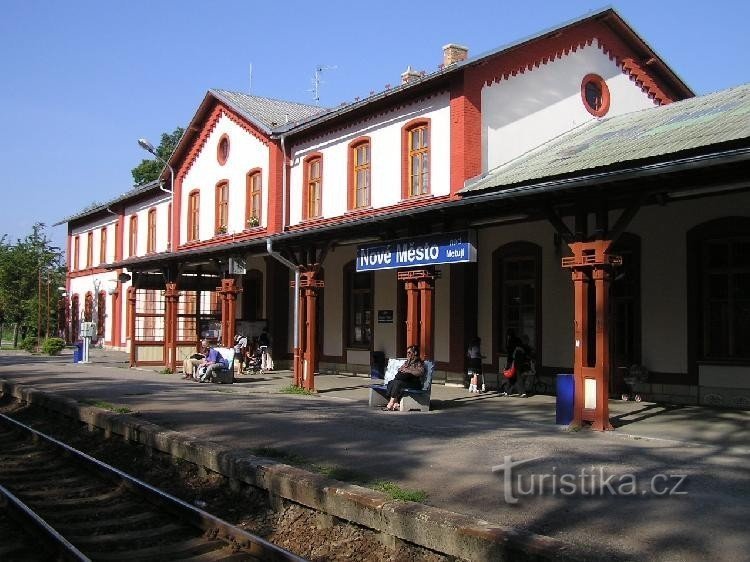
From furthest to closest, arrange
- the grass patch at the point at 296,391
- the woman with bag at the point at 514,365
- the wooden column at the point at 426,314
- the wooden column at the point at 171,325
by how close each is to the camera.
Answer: the wooden column at the point at 171,325, the grass patch at the point at 296,391, the woman with bag at the point at 514,365, the wooden column at the point at 426,314

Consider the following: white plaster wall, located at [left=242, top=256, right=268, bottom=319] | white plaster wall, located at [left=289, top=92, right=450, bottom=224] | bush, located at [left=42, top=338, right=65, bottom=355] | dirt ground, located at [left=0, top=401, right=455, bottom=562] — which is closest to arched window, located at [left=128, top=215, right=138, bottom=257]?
bush, located at [left=42, top=338, right=65, bottom=355]

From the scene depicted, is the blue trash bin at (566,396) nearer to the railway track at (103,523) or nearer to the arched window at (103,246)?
the railway track at (103,523)

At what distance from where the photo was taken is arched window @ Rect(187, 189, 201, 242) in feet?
90.4

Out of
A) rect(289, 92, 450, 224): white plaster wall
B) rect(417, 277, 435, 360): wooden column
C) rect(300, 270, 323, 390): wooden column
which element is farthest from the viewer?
rect(289, 92, 450, 224): white plaster wall

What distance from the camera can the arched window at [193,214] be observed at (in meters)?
27.6

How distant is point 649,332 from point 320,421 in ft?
20.9

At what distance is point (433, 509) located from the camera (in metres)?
6.00

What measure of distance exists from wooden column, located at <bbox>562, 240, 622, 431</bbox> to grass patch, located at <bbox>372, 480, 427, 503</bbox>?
14.7 ft

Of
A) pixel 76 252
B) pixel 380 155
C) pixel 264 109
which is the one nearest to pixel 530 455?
pixel 380 155

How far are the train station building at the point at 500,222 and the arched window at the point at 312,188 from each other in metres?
0.07

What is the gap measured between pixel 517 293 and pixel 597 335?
230 inches

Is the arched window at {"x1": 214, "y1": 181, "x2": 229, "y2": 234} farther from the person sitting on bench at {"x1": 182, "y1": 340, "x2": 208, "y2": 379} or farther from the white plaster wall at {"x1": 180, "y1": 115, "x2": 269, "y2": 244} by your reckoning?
the person sitting on bench at {"x1": 182, "y1": 340, "x2": 208, "y2": 379}

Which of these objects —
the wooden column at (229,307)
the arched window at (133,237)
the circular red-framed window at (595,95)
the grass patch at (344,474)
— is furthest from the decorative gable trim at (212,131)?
the grass patch at (344,474)

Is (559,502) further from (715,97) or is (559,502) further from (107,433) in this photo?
(715,97)
